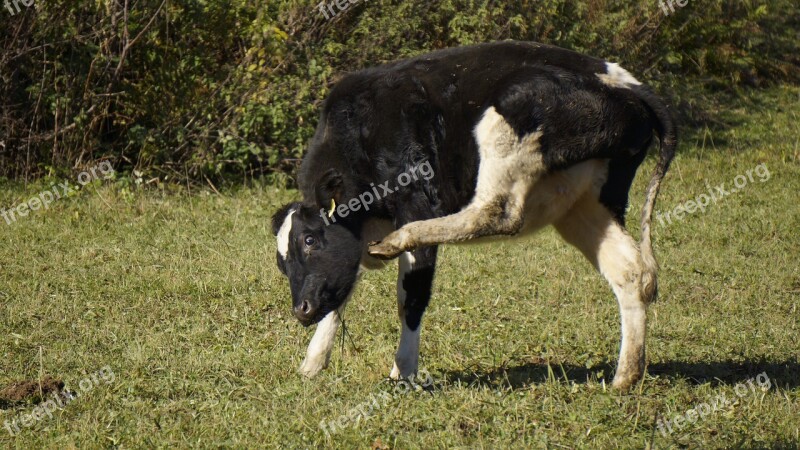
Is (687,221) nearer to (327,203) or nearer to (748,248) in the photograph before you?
(748,248)

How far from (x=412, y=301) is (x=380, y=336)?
90 cm

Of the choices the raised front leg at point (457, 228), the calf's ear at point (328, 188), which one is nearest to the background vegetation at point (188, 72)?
the calf's ear at point (328, 188)

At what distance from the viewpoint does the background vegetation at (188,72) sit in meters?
10.5

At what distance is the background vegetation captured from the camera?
34.3 feet

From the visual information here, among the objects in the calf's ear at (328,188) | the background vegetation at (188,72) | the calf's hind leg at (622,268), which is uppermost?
the calf's ear at (328,188)

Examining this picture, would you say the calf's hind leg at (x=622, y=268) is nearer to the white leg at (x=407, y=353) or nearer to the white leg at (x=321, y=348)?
the white leg at (x=407, y=353)

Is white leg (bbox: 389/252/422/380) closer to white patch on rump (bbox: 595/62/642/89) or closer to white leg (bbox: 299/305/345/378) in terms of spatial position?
white leg (bbox: 299/305/345/378)

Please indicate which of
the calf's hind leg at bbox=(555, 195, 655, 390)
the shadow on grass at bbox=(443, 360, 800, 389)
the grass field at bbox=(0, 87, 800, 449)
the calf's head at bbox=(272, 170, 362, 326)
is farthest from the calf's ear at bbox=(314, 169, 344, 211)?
the calf's hind leg at bbox=(555, 195, 655, 390)

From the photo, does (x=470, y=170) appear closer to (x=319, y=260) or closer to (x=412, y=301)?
(x=412, y=301)

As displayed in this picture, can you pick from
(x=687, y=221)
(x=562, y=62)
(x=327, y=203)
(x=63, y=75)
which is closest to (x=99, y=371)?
(x=327, y=203)

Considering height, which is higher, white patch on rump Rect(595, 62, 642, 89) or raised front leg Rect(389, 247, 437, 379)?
white patch on rump Rect(595, 62, 642, 89)

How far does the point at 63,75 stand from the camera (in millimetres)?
10492

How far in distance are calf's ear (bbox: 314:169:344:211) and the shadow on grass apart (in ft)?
3.93

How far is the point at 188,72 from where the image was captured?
429 inches
